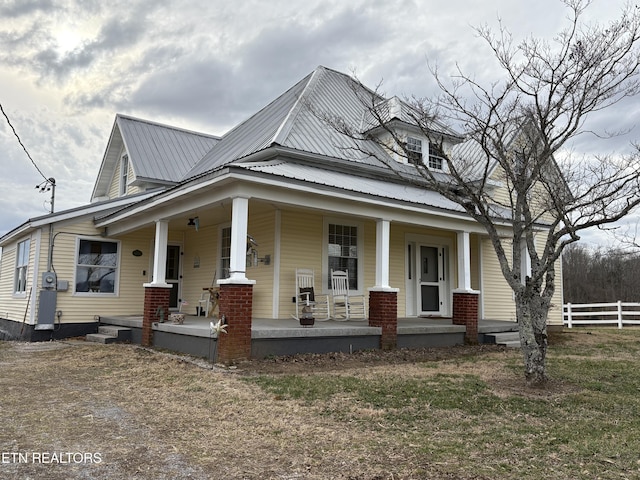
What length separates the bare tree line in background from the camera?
1606 inches

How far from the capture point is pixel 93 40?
38.5 feet

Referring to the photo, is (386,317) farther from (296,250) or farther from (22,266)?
(22,266)

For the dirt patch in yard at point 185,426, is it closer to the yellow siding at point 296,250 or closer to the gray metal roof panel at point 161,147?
the yellow siding at point 296,250

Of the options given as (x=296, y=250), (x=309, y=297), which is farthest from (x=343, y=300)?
(x=296, y=250)

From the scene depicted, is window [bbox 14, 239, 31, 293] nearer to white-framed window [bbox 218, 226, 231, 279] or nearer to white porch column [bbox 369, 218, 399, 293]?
white-framed window [bbox 218, 226, 231, 279]

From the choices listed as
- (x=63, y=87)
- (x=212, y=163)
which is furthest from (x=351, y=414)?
(x=63, y=87)

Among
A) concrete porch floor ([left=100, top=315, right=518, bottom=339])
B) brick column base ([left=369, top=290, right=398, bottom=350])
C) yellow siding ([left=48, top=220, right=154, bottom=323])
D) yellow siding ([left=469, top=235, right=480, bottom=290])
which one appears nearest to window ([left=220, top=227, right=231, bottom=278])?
concrete porch floor ([left=100, top=315, right=518, bottom=339])

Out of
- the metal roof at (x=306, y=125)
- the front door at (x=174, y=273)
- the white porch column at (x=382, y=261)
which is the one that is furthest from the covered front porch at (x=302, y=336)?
the metal roof at (x=306, y=125)

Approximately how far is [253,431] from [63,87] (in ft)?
39.0

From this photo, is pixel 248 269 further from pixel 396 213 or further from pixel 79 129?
pixel 79 129

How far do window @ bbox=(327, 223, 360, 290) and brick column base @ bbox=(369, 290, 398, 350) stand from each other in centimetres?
192

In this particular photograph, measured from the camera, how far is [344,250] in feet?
38.0

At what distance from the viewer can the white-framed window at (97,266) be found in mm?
12469

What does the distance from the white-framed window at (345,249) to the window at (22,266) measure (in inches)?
305
